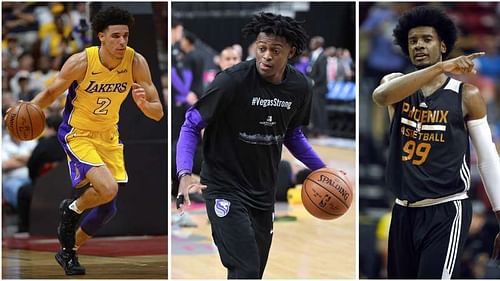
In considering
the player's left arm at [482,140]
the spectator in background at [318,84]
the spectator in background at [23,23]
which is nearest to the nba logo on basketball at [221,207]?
the player's left arm at [482,140]

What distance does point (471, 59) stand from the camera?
15.3ft

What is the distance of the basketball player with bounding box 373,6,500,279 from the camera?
480 centimetres

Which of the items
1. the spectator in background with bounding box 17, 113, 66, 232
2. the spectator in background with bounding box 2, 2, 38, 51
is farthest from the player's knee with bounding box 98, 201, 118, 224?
the spectator in background with bounding box 2, 2, 38, 51

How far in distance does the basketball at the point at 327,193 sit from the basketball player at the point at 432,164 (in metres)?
0.44

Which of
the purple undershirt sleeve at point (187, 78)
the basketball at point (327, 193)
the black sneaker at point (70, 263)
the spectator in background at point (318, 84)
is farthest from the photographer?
the spectator in background at point (318, 84)

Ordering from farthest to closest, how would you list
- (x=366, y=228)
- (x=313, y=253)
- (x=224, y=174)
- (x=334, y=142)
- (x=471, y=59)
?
(x=334, y=142), (x=313, y=253), (x=366, y=228), (x=224, y=174), (x=471, y=59)

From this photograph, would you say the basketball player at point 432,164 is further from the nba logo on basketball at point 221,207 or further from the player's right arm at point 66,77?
the player's right arm at point 66,77

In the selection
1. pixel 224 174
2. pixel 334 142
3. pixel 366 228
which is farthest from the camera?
pixel 334 142

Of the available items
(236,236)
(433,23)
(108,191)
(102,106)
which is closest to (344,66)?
(102,106)

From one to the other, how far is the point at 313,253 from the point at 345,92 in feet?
28.7

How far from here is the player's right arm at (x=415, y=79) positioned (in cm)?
461

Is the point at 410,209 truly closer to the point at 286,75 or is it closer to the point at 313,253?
the point at 286,75

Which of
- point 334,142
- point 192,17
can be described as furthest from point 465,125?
point 192,17

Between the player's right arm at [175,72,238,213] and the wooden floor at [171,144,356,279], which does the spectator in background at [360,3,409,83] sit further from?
the player's right arm at [175,72,238,213]
